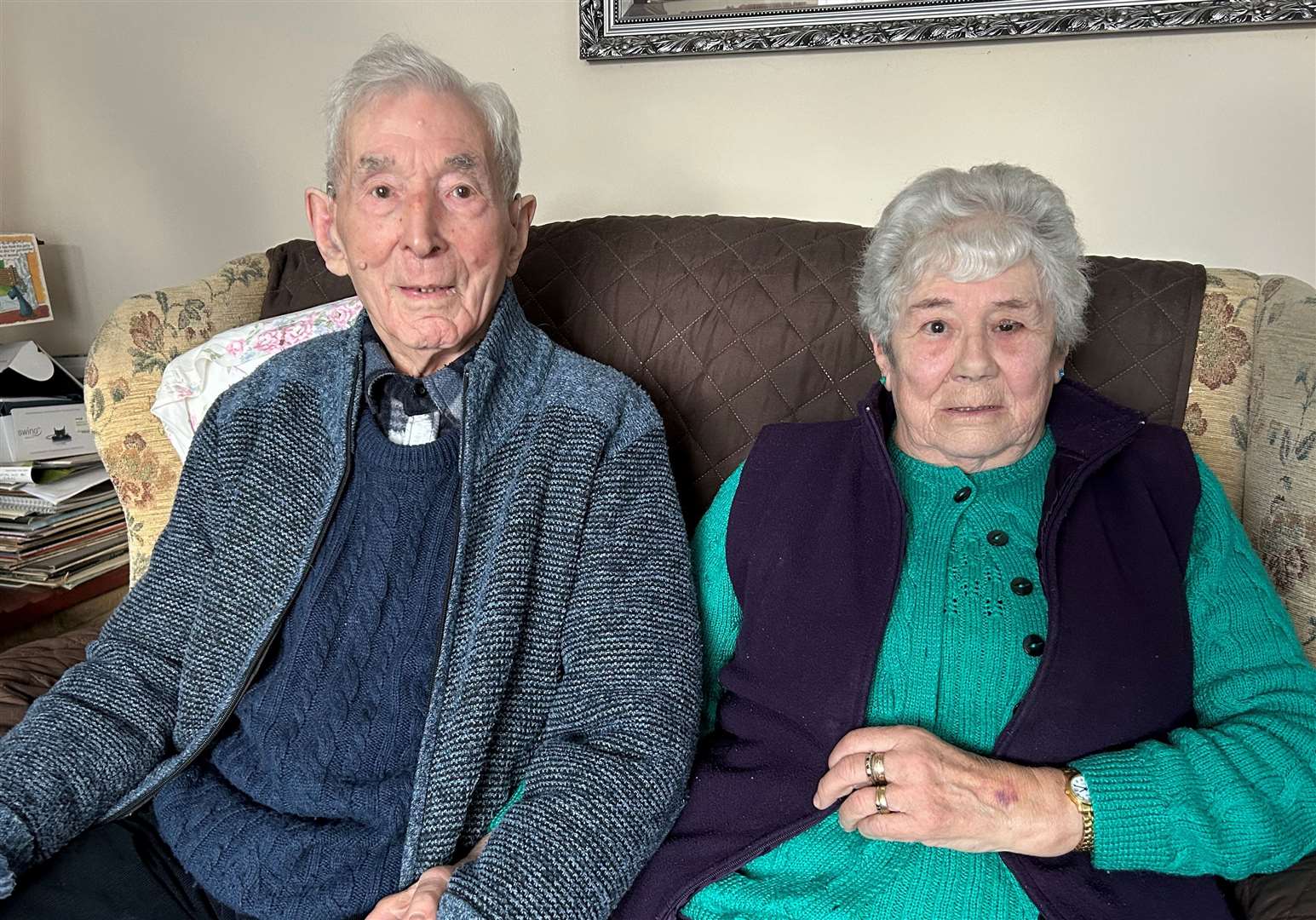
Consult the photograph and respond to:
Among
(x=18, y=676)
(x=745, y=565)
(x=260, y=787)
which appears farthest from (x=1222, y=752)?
(x=18, y=676)

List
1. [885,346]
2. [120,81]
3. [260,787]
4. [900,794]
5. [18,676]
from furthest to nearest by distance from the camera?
1. [120,81]
2. [18,676]
3. [885,346]
4. [260,787]
5. [900,794]

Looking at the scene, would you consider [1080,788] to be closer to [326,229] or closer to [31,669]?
[326,229]

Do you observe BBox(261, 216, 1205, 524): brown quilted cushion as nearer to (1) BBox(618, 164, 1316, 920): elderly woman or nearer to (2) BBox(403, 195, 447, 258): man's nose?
(1) BBox(618, 164, 1316, 920): elderly woman

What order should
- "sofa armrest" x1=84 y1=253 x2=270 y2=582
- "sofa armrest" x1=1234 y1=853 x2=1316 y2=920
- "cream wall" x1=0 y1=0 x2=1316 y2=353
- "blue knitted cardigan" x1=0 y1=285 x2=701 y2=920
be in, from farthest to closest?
1. "cream wall" x1=0 y1=0 x2=1316 y2=353
2. "sofa armrest" x1=84 y1=253 x2=270 y2=582
3. "blue knitted cardigan" x1=0 y1=285 x2=701 y2=920
4. "sofa armrest" x1=1234 y1=853 x2=1316 y2=920

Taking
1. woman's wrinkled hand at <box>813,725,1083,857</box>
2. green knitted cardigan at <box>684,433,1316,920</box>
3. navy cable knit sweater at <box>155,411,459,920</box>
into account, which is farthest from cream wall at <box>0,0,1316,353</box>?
woman's wrinkled hand at <box>813,725,1083,857</box>

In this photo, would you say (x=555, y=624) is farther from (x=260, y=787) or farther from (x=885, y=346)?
(x=885, y=346)

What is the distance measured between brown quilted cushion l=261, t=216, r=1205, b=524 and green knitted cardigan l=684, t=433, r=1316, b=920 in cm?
26

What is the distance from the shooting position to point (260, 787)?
1.27 meters

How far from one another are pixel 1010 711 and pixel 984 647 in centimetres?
7

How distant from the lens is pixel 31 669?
60.2 inches

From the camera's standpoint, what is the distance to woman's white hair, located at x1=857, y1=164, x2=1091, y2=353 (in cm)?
126

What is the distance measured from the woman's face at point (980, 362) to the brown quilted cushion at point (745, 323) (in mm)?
265

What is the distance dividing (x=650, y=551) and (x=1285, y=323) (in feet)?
2.84

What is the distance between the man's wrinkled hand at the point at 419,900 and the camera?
3.50 ft
